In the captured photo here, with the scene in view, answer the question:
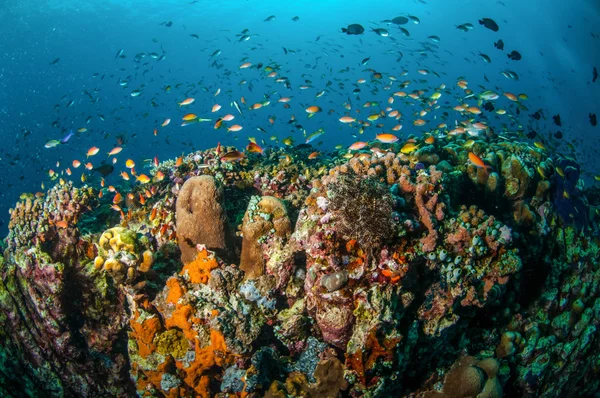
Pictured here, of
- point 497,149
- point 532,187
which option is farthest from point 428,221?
point 497,149

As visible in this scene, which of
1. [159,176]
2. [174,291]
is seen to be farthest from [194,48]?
[174,291]

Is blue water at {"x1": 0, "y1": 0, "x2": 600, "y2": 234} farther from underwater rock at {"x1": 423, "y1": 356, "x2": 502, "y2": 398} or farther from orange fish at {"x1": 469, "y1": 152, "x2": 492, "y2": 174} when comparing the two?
underwater rock at {"x1": 423, "y1": 356, "x2": 502, "y2": 398}

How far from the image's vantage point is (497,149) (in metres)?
7.77

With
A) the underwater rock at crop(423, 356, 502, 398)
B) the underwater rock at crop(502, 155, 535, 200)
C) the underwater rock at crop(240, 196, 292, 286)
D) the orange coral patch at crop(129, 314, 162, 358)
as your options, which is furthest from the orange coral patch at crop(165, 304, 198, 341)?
the underwater rock at crop(502, 155, 535, 200)

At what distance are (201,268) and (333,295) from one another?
2.30 metres

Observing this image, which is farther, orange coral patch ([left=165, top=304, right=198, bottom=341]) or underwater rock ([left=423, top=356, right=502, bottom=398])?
orange coral patch ([left=165, top=304, right=198, bottom=341])

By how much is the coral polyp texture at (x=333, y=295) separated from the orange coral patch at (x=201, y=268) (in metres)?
0.02

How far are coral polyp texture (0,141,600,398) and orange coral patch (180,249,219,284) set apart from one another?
2 cm

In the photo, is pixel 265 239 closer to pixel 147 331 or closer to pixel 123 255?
pixel 147 331

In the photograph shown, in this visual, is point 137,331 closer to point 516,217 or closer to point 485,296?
point 485,296

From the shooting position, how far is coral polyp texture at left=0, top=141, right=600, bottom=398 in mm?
4047

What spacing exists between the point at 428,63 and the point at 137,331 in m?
158

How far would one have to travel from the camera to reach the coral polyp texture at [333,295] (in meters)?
4.05

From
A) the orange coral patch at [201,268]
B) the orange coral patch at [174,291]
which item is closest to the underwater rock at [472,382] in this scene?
the orange coral patch at [201,268]
